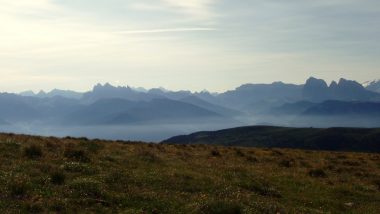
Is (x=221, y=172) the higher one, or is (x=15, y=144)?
(x=15, y=144)

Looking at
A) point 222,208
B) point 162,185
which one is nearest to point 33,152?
point 162,185

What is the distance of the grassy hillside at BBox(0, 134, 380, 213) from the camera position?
1869 cm

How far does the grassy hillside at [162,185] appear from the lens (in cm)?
1869

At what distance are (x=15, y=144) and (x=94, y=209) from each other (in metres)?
15.5

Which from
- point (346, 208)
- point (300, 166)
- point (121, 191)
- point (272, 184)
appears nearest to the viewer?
point (121, 191)

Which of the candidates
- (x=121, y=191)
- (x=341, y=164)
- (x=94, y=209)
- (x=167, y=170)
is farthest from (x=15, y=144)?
(x=341, y=164)

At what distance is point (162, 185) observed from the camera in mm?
23719

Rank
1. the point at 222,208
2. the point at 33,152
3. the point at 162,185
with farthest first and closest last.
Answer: the point at 33,152
the point at 162,185
the point at 222,208

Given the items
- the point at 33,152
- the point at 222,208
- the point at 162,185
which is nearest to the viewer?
the point at 222,208

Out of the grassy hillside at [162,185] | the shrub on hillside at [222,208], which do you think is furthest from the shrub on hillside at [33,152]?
the shrub on hillside at [222,208]

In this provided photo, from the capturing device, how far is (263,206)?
2052 cm

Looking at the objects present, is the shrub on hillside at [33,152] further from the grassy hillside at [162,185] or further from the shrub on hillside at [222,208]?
the shrub on hillside at [222,208]

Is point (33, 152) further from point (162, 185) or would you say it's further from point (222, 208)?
point (222, 208)

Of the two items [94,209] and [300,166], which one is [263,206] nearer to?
[94,209]
